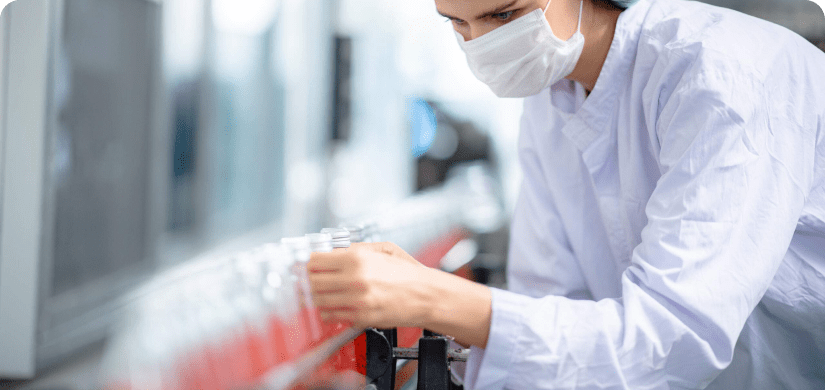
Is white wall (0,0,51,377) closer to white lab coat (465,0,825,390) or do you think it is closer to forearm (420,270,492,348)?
white lab coat (465,0,825,390)

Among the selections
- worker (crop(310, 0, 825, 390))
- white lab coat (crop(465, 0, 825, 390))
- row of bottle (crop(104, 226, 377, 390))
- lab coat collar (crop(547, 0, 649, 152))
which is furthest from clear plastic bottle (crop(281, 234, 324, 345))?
lab coat collar (crop(547, 0, 649, 152))

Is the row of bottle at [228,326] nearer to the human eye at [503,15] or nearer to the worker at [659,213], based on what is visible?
the worker at [659,213]

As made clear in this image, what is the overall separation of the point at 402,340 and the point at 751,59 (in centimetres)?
100

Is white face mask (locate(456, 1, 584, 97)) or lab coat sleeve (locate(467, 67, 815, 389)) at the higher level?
white face mask (locate(456, 1, 584, 97))

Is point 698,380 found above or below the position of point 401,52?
below

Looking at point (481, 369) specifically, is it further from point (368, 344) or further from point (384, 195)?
point (384, 195)

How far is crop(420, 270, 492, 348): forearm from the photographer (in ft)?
2.59

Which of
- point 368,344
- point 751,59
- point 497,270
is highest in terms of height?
point 751,59

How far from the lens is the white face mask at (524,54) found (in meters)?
1.15

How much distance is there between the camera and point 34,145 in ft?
9.68

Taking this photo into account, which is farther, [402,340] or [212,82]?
[212,82]

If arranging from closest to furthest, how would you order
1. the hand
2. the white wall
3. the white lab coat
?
the hand
the white lab coat
the white wall


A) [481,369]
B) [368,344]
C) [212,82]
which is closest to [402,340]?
[368,344]

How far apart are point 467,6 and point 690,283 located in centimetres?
57
